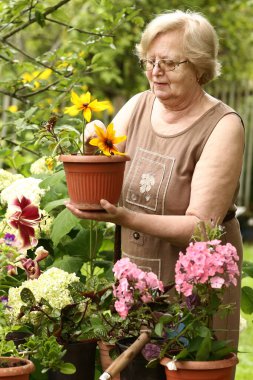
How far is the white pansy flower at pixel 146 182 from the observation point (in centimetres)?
287

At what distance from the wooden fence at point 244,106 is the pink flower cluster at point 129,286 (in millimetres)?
9747

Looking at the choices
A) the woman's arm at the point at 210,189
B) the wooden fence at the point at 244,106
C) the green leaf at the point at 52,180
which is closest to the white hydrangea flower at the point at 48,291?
the woman's arm at the point at 210,189

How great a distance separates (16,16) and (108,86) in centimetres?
718

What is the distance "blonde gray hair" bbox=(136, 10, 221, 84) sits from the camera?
2785 mm

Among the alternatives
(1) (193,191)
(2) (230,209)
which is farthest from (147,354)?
(2) (230,209)

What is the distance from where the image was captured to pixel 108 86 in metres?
11.4

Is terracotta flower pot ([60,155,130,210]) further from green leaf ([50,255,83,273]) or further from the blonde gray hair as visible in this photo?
green leaf ([50,255,83,273])

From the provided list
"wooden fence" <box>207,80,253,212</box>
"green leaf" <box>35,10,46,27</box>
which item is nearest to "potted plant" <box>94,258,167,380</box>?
"green leaf" <box>35,10,46,27</box>

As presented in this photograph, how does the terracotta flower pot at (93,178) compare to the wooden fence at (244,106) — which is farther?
the wooden fence at (244,106)

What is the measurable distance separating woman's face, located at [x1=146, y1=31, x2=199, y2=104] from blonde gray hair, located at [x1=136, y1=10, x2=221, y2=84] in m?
0.02

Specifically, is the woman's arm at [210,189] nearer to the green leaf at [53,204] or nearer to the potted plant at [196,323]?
the potted plant at [196,323]

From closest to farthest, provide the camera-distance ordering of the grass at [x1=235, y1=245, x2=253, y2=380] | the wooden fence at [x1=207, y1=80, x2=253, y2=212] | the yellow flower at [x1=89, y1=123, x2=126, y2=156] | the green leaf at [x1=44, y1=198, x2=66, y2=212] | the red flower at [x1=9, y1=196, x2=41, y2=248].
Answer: the yellow flower at [x1=89, y1=123, x2=126, y2=156]
the red flower at [x1=9, y1=196, x2=41, y2=248]
the green leaf at [x1=44, y1=198, x2=66, y2=212]
the grass at [x1=235, y1=245, x2=253, y2=380]
the wooden fence at [x1=207, y1=80, x2=253, y2=212]

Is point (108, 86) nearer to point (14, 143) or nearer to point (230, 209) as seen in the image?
point (14, 143)

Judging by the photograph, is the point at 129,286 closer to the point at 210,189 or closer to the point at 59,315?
the point at 59,315
